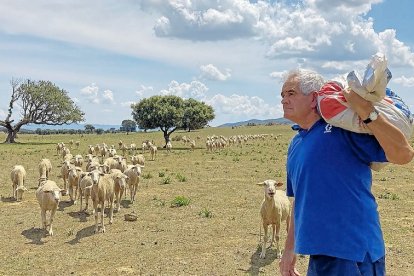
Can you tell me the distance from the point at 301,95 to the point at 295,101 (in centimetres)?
7

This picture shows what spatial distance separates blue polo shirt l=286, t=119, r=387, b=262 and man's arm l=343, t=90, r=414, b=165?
6.6 inches

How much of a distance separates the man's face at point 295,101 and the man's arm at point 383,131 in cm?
61

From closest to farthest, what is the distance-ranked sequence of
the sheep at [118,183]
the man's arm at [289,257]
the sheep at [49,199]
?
the man's arm at [289,257]
the sheep at [49,199]
the sheep at [118,183]

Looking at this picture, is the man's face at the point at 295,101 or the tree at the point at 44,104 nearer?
the man's face at the point at 295,101

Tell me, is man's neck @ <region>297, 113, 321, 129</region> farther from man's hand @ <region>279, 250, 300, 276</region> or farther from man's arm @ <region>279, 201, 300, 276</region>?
man's hand @ <region>279, 250, 300, 276</region>

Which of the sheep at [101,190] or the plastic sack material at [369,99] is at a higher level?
the plastic sack material at [369,99]

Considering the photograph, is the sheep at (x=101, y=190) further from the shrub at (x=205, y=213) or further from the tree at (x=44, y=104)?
the tree at (x=44, y=104)

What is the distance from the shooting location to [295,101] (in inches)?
136

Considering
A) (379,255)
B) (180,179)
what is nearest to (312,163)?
(379,255)

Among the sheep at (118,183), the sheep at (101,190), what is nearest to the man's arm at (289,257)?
the sheep at (101,190)

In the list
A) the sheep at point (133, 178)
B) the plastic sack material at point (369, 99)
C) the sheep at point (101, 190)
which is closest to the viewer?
the plastic sack material at point (369, 99)

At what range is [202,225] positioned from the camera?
13.2m

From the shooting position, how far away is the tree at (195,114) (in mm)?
60500

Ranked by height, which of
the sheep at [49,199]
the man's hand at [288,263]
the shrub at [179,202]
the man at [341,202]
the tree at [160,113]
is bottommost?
the shrub at [179,202]
